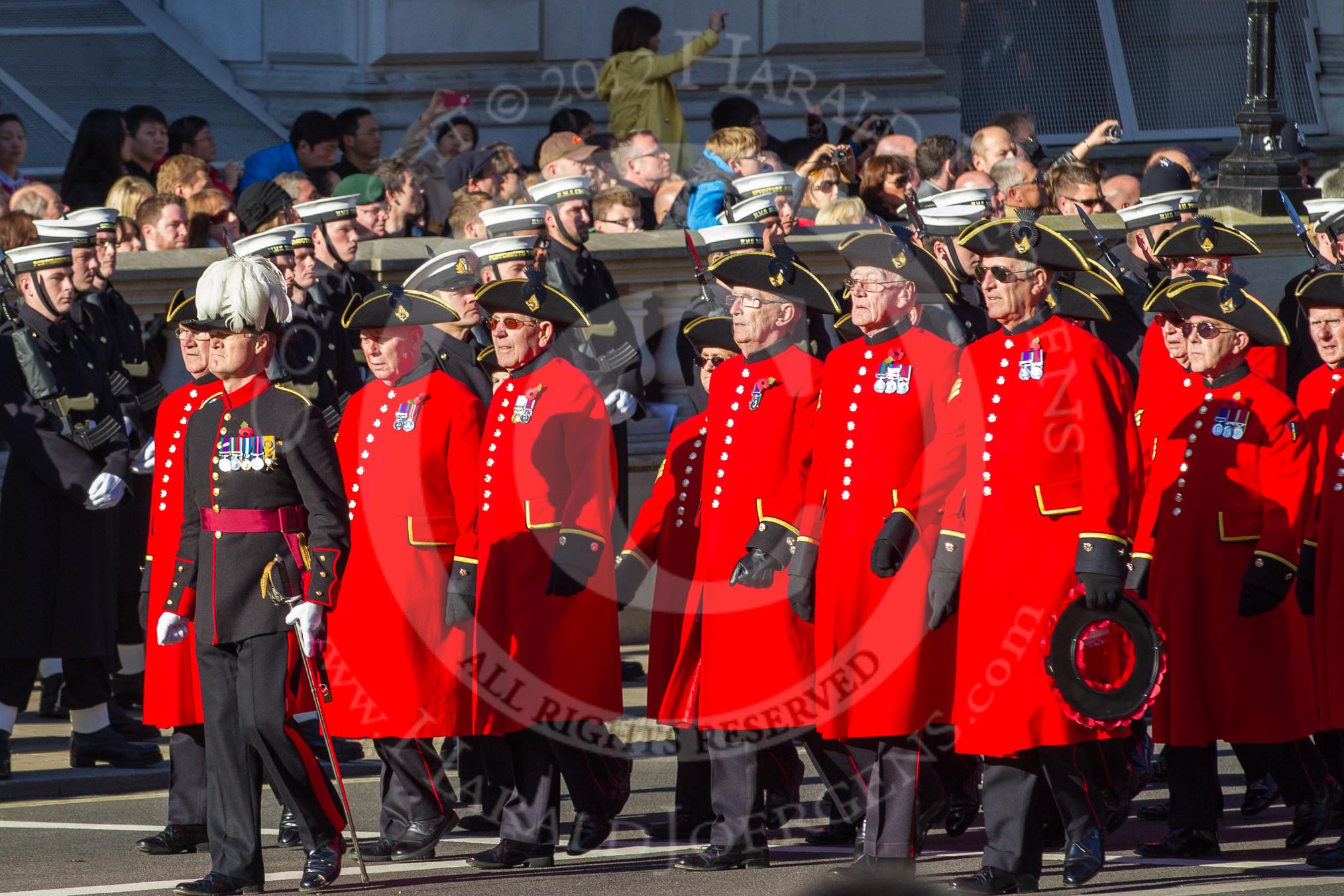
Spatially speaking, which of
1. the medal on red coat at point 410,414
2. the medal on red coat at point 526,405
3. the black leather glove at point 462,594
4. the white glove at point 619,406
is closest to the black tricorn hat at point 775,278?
the medal on red coat at point 526,405

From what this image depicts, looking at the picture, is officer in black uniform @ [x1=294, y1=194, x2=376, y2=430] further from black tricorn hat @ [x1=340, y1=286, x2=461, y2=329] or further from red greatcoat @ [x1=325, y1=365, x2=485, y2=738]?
red greatcoat @ [x1=325, y1=365, x2=485, y2=738]

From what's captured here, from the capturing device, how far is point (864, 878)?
307cm

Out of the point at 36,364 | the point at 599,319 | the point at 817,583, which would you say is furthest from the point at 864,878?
the point at 599,319

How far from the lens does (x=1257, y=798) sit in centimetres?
848

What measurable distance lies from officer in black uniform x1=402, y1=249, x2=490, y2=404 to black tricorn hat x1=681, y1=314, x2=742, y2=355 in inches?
30.9

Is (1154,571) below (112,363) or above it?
below

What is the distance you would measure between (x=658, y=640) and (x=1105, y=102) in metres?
13.6

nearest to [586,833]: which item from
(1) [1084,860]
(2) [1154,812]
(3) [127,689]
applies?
(1) [1084,860]

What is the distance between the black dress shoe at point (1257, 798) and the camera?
845 centimetres

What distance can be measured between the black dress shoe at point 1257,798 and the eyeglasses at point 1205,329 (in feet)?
5.52

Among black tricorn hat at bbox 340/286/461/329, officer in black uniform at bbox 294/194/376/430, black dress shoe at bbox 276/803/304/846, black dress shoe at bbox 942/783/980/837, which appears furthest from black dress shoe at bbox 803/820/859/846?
officer in black uniform at bbox 294/194/376/430

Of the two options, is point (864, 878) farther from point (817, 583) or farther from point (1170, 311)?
point (1170, 311)

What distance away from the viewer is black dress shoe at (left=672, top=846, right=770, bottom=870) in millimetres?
7578

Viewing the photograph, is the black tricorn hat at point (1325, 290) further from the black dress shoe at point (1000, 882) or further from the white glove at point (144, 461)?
the white glove at point (144, 461)
